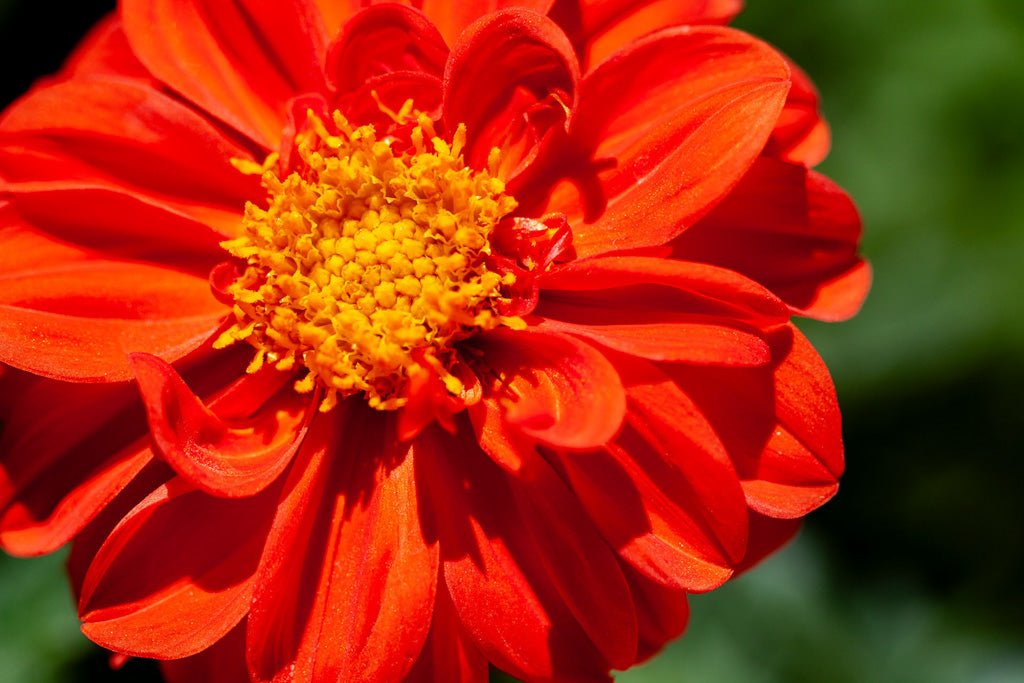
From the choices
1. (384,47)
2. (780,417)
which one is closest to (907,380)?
(780,417)

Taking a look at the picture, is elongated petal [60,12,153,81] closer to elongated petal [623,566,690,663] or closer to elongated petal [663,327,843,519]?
elongated petal [663,327,843,519]

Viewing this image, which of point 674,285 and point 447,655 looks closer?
point 674,285

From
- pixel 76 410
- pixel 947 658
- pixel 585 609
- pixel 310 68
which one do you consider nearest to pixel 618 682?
pixel 947 658

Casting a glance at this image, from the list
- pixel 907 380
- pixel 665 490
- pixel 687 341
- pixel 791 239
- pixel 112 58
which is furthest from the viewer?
pixel 907 380

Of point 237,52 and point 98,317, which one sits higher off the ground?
point 237,52

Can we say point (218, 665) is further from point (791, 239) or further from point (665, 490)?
point (791, 239)

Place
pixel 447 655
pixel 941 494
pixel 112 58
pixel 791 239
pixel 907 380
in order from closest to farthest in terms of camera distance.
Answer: pixel 447 655, pixel 791 239, pixel 112 58, pixel 907 380, pixel 941 494

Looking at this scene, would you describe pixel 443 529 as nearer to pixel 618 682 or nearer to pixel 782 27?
pixel 618 682
